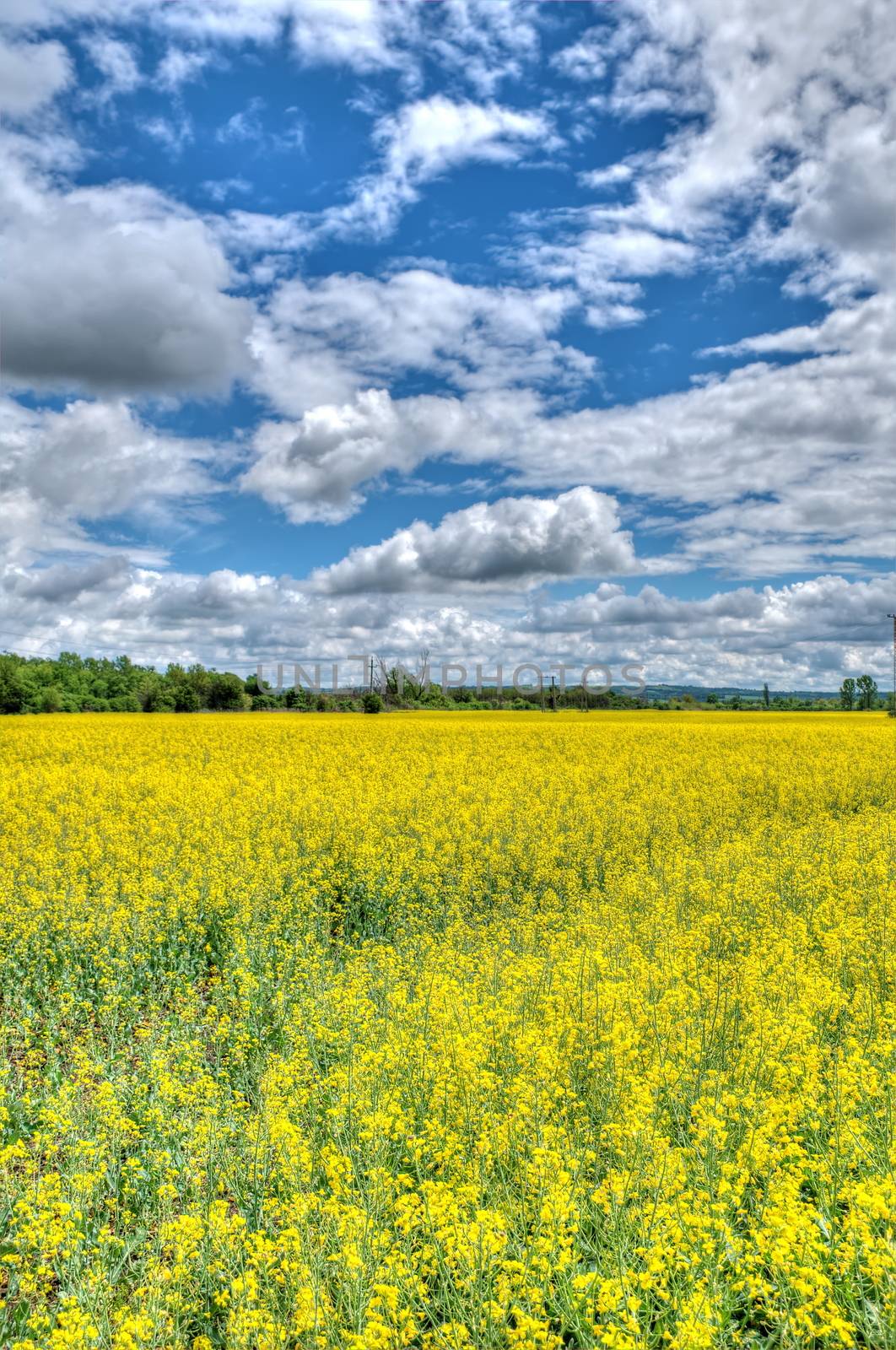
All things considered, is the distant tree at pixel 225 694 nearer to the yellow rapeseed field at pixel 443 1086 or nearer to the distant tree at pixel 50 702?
the distant tree at pixel 50 702

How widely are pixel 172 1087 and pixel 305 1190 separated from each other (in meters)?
A: 1.33

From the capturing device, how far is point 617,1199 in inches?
156

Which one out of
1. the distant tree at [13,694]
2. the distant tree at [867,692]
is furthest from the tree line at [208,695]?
the distant tree at [867,692]

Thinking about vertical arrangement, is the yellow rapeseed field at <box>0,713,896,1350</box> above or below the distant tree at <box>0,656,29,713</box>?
below

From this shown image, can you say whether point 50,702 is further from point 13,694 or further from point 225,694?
point 225,694

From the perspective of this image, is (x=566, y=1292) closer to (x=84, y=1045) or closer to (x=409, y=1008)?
(x=409, y=1008)

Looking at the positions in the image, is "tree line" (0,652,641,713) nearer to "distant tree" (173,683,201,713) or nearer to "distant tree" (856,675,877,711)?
"distant tree" (173,683,201,713)

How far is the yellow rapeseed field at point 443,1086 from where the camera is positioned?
3.79 meters

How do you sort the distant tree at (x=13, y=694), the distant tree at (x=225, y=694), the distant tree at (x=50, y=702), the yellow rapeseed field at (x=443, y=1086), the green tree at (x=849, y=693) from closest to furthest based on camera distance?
the yellow rapeseed field at (x=443, y=1086), the distant tree at (x=13, y=694), the distant tree at (x=50, y=702), the distant tree at (x=225, y=694), the green tree at (x=849, y=693)

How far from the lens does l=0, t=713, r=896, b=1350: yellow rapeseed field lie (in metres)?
3.79

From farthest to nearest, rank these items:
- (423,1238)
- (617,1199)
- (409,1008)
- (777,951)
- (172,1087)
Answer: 1. (777,951)
2. (409,1008)
3. (172,1087)
4. (423,1238)
5. (617,1199)

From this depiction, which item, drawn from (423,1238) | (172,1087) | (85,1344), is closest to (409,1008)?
(172,1087)

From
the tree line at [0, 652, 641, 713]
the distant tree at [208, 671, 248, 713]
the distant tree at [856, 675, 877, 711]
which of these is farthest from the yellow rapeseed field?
the distant tree at [856, 675, 877, 711]

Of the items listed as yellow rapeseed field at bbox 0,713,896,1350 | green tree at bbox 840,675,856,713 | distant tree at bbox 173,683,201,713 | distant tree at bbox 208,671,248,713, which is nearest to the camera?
yellow rapeseed field at bbox 0,713,896,1350
